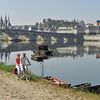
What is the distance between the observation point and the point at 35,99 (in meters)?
10.7

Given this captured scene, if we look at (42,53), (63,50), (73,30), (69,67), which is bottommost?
(63,50)

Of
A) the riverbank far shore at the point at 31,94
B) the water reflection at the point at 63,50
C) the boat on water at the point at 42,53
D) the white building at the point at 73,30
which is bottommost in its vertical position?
the water reflection at the point at 63,50

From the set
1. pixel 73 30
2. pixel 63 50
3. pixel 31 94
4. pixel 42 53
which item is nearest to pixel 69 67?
pixel 42 53

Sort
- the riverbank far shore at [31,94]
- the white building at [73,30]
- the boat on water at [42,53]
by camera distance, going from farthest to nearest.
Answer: the white building at [73,30]
the boat on water at [42,53]
the riverbank far shore at [31,94]

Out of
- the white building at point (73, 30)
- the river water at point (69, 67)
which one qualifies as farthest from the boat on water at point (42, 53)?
the white building at point (73, 30)

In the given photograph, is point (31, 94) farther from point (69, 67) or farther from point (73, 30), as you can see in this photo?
point (73, 30)

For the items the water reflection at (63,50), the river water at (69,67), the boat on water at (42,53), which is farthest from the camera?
the water reflection at (63,50)

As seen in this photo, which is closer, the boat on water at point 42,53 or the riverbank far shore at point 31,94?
the riverbank far shore at point 31,94

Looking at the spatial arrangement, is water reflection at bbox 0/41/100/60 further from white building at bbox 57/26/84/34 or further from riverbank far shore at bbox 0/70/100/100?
white building at bbox 57/26/84/34

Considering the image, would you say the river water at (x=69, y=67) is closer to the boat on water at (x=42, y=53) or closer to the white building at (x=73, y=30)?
the boat on water at (x=42, y=53)

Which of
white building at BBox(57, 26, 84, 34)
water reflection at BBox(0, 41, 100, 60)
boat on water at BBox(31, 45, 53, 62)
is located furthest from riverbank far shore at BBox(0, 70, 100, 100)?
white building at BBox(57, 26, 84, 34)

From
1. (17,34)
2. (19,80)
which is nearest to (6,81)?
(19,80)

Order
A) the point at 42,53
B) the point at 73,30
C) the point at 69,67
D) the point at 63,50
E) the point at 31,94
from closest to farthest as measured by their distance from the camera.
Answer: the point at 31,94 < the point at 69,67 < the point at 42,53 < the point at 63,50 < the point at 73,30

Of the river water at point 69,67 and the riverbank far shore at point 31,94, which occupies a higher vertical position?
the riverbank far shore at point 31,94
